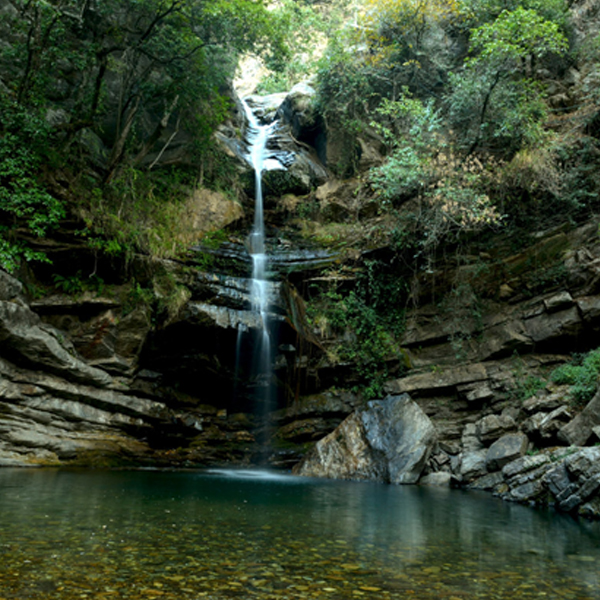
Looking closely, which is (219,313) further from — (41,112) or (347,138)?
(347,138)

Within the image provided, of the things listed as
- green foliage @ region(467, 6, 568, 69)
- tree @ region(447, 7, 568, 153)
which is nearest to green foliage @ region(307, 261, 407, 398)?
tree @ region(447, 7, 568, 153)

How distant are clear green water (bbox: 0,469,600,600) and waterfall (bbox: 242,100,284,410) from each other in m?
6.27

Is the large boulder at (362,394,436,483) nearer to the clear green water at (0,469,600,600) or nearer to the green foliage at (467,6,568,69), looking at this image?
the clear green water at (0,469,600,600)

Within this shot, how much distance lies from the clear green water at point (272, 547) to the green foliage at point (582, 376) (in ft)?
11.9

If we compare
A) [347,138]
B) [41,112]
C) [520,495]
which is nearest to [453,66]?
[347,138]

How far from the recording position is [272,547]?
382 cm

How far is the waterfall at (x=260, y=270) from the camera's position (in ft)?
42.7

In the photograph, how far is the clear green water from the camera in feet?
9.25

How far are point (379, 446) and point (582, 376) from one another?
15.4ft

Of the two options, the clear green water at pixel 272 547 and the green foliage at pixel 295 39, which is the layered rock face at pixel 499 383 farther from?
the green foliage at pixel 295 39

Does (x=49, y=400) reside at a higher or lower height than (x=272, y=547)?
higher

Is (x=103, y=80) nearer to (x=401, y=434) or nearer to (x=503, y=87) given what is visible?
(x=503, y=87)

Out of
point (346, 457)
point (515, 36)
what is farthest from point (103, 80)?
point (346, 457)

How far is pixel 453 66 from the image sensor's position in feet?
55.0
